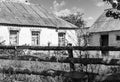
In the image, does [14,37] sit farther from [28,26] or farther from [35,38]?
[35,38]

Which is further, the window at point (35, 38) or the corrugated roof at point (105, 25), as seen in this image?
the window at point (35, 38)

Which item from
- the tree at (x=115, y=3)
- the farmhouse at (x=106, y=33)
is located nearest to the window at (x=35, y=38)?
the farmhouse at (x=106, y=33)

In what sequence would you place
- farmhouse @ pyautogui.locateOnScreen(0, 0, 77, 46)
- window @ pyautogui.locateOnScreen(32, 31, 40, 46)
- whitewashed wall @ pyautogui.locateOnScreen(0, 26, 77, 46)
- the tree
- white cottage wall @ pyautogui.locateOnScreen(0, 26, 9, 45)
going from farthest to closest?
window @ pyautogui.locateOnScreen(32, 31, 40, 46) → farmhouse @ pyautogui.locateOnScreen(0, 0, 77, 46) → whitewashed wall @ pyautogui.locateOnScreen(0, 26, 77, 46) → white cottage wall @ pyautogui.locateOnScreen(0, 26, 9, 45) → the tree

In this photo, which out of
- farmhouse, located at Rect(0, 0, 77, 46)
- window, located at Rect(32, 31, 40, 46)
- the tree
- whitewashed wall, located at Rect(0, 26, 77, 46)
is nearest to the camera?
the tree

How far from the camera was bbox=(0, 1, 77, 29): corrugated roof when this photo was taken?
18.0 meters

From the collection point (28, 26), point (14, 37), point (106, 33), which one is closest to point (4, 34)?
point (14, 37)

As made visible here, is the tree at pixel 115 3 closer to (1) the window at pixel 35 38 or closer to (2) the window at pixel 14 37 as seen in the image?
(2) the window at pixel 14 37

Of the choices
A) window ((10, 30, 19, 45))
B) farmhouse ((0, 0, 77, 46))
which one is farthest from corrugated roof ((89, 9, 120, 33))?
window ((10, 30, 19, 45))

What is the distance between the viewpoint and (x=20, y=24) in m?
18.0

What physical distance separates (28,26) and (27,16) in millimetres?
1443

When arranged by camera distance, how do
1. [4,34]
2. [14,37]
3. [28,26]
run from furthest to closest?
[28,26] < [14,37] < [4,34]

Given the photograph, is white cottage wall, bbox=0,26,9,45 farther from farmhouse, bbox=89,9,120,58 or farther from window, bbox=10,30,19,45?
farmhouse, bbox=89,9,120,58

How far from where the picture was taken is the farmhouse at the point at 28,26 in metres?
17.6

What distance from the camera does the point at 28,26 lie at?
18.7 m
